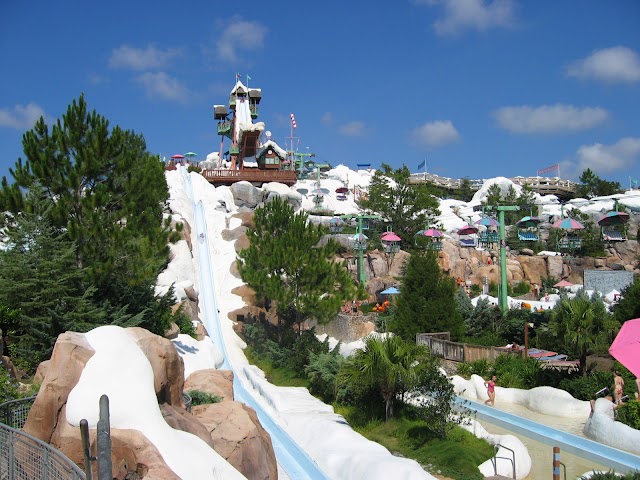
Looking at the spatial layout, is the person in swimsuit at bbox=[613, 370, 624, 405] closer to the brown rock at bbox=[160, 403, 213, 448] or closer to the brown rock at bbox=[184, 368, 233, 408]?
the brown rock at bbox=[184, 368, 233, 408]

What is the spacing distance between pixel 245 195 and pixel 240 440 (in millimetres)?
34155

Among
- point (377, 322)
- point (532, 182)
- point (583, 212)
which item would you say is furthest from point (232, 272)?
point (532, 182)

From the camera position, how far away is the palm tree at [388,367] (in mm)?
14173

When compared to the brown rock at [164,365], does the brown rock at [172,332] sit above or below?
below

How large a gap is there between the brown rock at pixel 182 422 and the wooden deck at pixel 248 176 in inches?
1453

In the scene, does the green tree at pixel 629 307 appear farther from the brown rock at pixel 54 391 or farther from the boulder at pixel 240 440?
the brown rock at pixel 54 391

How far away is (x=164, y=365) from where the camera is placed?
9414 millimetres

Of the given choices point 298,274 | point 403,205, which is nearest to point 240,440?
point 298,274

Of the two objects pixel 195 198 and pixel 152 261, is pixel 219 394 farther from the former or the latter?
pixel 195 198

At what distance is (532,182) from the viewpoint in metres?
67.8

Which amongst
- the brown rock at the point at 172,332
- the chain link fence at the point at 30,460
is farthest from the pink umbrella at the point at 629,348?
the brown rock at the point at 172,332

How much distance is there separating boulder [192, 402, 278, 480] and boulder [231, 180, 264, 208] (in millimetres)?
32643

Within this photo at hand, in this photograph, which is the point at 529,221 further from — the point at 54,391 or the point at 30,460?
the point at 30,460

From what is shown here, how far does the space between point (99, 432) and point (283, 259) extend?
1806 cm
